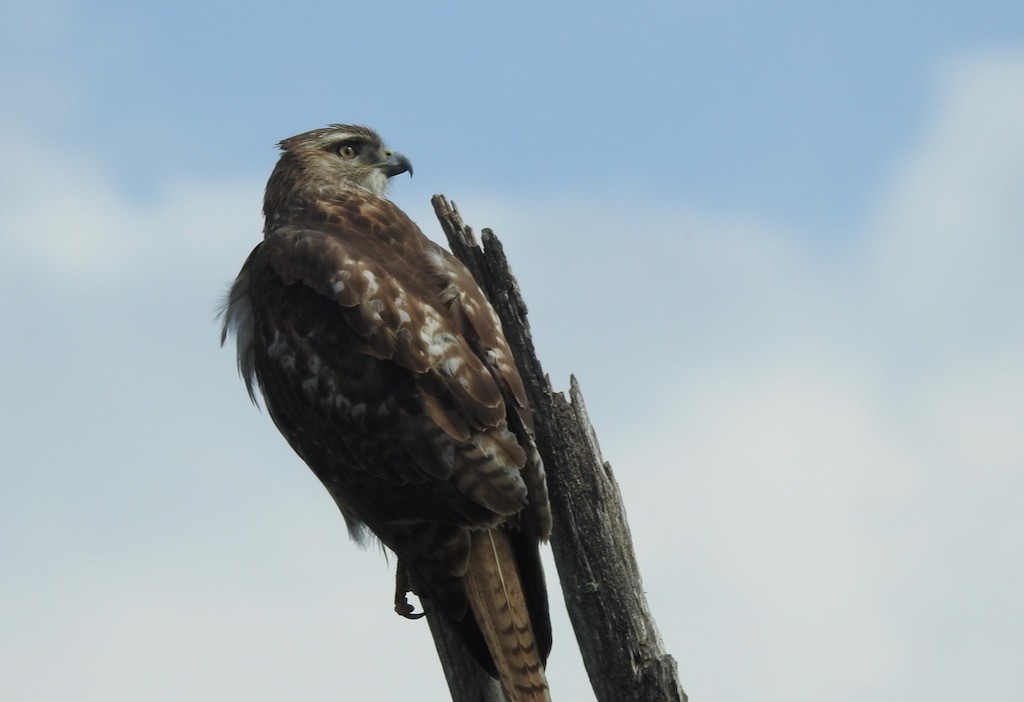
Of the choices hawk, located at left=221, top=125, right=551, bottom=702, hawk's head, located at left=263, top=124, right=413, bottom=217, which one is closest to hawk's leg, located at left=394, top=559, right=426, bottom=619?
hawk, located at left=221, top=125, right=551, bottom=702

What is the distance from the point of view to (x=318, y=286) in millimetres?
5832

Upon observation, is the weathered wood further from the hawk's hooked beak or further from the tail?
the hawk's hooked beak

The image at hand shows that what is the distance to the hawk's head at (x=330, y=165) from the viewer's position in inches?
280

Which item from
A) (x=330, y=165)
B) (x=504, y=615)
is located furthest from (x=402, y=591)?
(x=330, y=165)

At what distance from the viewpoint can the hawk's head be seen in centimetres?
710

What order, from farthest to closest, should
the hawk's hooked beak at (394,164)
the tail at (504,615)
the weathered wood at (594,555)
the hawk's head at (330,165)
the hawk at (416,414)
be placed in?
the hawk's hooked beak at (394,164) < the hawk's head at (330,165) < the weathered wood at (594,555) < the hawk at (416,414) < the tail at (504,615)

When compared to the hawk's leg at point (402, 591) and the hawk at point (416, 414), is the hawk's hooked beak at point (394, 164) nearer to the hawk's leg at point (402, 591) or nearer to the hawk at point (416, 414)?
the hawk at point (416, 414)

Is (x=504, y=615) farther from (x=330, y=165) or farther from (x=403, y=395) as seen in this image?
(x=330, y=165)

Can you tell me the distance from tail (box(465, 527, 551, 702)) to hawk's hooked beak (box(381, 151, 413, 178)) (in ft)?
9.72

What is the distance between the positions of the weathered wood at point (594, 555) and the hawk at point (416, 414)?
0.23m

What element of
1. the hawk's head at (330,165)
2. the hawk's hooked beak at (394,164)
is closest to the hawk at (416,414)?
the hawk's head at (330,165)

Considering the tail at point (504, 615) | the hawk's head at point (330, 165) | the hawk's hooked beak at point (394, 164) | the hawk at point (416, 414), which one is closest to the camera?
the tail at point (504, 615)

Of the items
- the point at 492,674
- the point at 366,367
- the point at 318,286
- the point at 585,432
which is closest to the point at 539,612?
the point at 492,674

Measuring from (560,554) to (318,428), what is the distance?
1.16m
